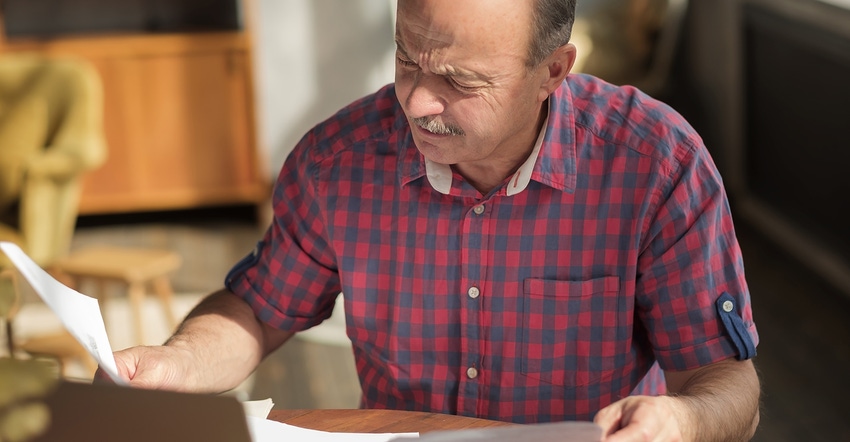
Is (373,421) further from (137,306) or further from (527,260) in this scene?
(137,306)

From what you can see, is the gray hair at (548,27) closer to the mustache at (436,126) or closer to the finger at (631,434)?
the mustache at (436,126)

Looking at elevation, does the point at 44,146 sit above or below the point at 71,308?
below

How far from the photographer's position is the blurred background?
119 inches

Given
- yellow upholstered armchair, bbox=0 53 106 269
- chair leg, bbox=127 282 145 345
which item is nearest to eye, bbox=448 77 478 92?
chair leg, bbox=127 282 145 345

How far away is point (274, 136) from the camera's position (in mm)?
4309

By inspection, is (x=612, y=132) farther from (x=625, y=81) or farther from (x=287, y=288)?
(x=625, y=81)

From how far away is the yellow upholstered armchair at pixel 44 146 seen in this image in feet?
10.4

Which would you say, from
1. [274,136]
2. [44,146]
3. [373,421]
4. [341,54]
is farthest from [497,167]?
[274,136]

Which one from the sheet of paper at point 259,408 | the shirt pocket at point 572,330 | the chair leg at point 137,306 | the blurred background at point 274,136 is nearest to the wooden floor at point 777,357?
the blurred background at point 274,136

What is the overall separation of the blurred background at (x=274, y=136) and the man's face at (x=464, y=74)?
1.71 metres

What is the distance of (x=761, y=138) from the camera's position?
12.8 feet

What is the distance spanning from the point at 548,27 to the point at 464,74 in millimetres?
119

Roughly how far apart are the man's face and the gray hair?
0.01 m

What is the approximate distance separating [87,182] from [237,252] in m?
0.75
